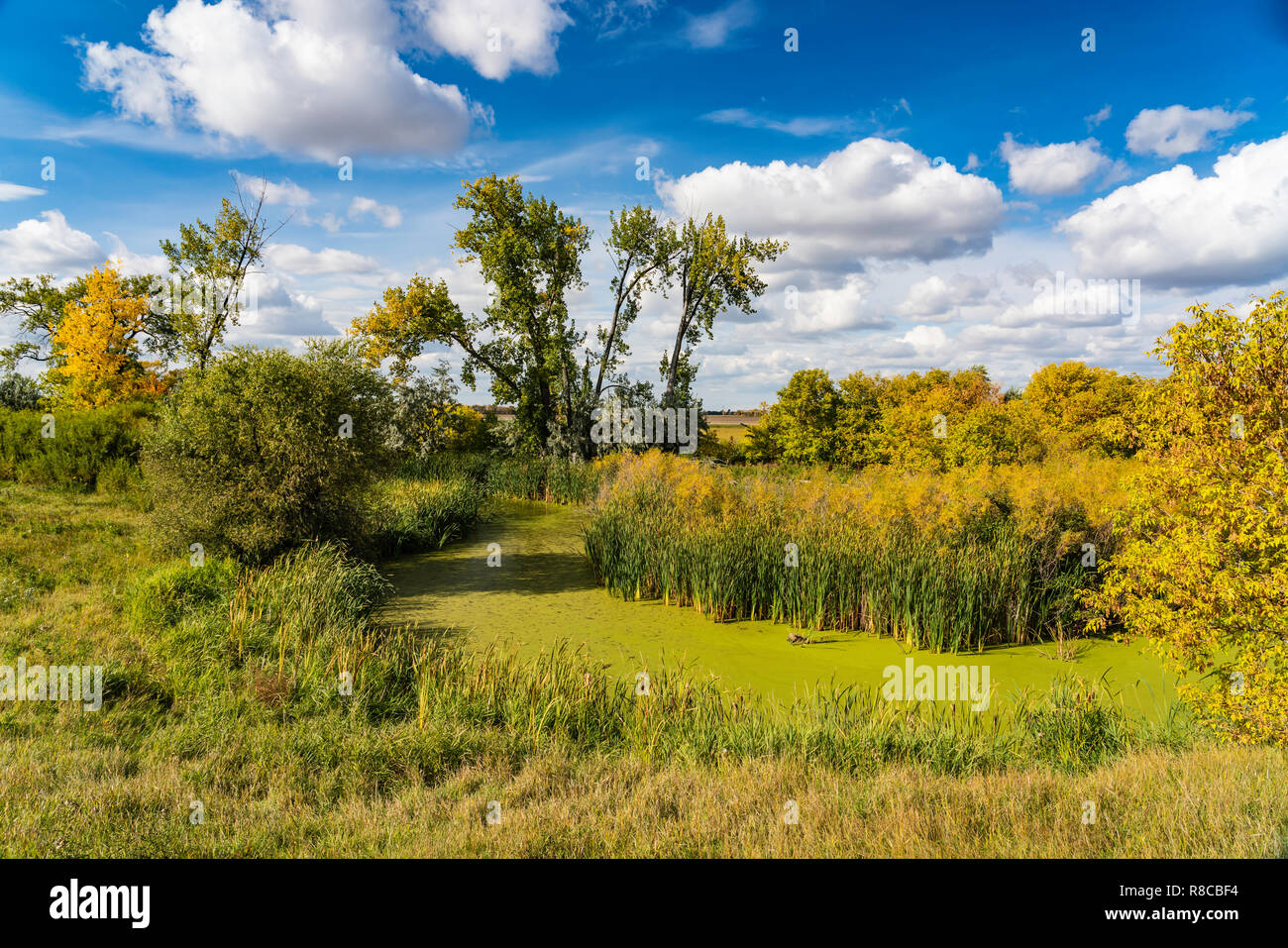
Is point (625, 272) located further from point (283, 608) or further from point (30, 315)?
point (30, 315)

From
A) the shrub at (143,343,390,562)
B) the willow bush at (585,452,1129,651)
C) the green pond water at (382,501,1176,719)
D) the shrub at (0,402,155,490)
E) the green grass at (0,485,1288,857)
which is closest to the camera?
the green grass at (0,485,1288,857)

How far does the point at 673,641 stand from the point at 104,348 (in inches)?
789

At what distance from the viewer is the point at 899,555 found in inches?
325

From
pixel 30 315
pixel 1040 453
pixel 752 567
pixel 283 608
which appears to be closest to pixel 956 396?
pixel 1040 453

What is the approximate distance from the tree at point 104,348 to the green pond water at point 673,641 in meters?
13.4

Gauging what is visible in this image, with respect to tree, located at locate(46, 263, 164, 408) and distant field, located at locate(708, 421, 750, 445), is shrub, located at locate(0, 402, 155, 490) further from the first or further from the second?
distant field, located at locate(708, 421, 750, 445)

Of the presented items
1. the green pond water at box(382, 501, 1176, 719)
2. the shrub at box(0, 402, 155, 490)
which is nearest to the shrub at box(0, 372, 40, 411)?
the shrub at box(0, 402, 155, 490)

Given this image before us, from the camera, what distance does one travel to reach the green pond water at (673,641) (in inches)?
278

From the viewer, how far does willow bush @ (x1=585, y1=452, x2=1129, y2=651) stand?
320 inches

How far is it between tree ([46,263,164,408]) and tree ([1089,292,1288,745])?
23.0 metres

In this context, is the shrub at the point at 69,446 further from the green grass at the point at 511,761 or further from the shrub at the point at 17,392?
the shrub at the point at 17,392

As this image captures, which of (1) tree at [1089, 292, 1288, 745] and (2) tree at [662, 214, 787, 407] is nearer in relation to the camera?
(1) tree at [1089, 292, 1288, 745]

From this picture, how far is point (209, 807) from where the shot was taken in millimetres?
3828
